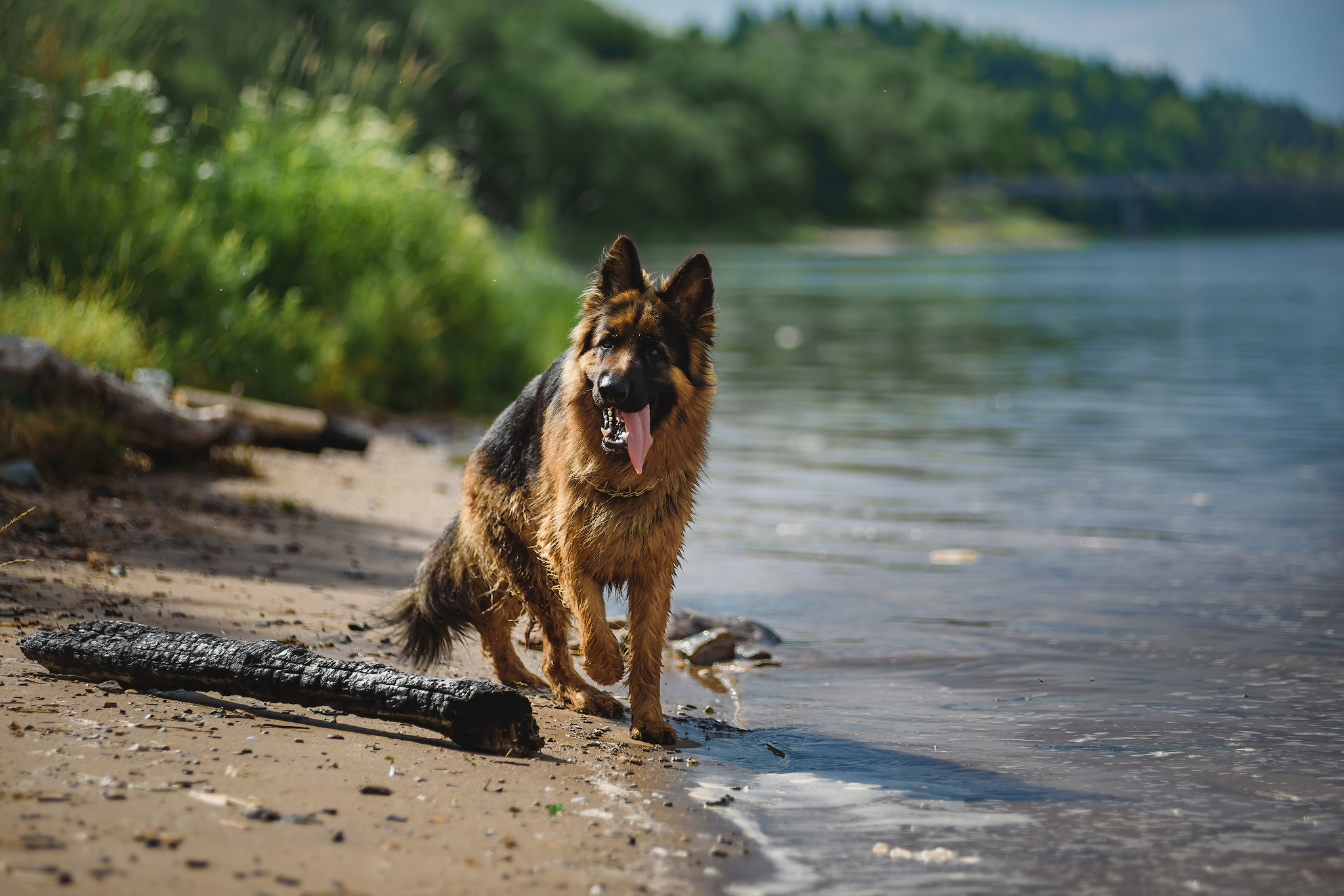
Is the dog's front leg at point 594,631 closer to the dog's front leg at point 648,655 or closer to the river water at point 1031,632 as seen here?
the dog's front leg at point 648,655

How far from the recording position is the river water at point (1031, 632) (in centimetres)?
431

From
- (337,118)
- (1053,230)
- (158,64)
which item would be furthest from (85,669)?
(1053,230)

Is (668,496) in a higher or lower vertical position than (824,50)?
lower

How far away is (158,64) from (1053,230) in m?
132

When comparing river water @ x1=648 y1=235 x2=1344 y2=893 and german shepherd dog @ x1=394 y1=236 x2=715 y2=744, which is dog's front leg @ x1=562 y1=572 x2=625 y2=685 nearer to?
german shepherd dog @ x1=394 y1=236 x2=715 y2=744

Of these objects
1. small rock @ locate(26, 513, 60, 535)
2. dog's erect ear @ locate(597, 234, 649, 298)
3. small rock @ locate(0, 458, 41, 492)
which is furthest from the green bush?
dog's erect ear @ locate(597, 234, 649, 298)

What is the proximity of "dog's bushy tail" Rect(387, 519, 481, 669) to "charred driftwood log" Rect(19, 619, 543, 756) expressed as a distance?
1.12 metres

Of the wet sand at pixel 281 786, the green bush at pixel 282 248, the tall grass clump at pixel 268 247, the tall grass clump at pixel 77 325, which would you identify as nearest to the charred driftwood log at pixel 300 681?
the wet sand at pixel 281 786

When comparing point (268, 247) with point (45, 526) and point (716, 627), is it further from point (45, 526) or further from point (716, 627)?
point (716, 627)

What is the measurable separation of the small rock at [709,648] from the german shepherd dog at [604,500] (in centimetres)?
114

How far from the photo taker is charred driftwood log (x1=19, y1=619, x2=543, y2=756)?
4.58 metres

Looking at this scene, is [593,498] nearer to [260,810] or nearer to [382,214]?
[260,810]

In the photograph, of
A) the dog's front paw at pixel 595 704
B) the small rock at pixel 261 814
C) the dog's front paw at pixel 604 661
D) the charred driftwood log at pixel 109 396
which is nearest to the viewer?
the small rock at pixel 261 814

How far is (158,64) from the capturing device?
15500mm
